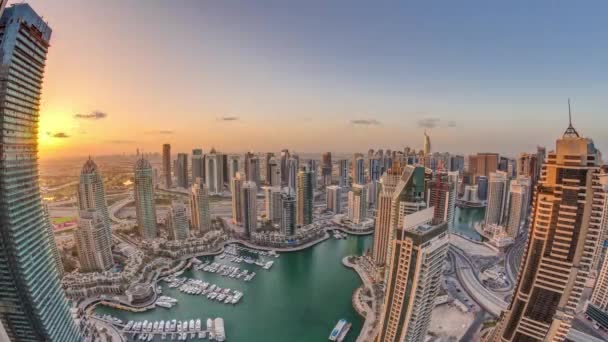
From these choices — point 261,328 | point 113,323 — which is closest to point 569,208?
point 261,328

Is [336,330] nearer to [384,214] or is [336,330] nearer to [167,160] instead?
[384,214]

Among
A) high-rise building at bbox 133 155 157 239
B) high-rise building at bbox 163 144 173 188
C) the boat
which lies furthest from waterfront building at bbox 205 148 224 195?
the boat

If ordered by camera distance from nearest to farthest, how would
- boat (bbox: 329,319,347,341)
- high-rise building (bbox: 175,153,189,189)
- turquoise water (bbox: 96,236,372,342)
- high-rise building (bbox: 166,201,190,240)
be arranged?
boat (bbox: 329,319,347,341) → turquoise water (bbox: 96,236,372,342) → high-rise building (bbox: 166,201,190,240) → high-rise building (bbox: 175,153,189,189)

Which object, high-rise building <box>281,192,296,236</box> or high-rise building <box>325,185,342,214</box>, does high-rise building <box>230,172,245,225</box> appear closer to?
high-rise building <box>281,192,296,236</box>

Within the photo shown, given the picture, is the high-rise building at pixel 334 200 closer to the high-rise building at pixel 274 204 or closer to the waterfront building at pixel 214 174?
the high-rise building at pixel 274 204

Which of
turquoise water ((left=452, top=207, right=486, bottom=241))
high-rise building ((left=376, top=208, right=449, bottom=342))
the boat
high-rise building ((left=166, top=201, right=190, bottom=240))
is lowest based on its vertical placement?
the boat
